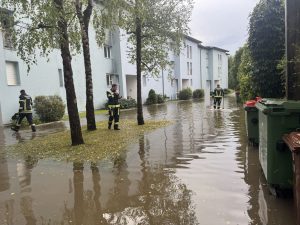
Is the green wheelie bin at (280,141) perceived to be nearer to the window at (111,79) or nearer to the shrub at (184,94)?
the window at (111,79)

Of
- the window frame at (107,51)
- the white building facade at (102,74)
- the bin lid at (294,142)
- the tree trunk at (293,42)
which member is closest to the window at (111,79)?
the white building facade at (102,74)

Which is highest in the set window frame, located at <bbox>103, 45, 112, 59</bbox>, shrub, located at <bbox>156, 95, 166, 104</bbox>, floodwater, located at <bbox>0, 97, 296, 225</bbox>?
window frame, located at <bbox>103, 45, 112, 59</bbox>

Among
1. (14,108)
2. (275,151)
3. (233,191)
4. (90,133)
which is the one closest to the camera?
(275,151)

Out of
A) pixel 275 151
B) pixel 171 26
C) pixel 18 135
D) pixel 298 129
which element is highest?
pixel 171 26

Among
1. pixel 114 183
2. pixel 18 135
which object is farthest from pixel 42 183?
pixel 18 135

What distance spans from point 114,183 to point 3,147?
20.4ft

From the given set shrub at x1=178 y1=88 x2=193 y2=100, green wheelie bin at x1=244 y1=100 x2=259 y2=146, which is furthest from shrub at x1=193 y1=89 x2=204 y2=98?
green wheelie bin at x1=244 y1=100 x2=259 y2=146

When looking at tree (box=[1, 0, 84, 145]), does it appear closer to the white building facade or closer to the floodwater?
the white building facade

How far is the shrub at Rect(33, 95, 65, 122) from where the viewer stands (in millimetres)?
18172

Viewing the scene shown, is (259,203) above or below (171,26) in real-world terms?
below

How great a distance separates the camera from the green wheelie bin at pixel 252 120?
800cm

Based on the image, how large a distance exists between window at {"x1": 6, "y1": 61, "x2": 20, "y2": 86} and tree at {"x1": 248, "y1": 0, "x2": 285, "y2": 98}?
41.0ft

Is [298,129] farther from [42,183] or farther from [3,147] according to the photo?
[3,147]

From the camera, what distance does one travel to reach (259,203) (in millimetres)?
4672
